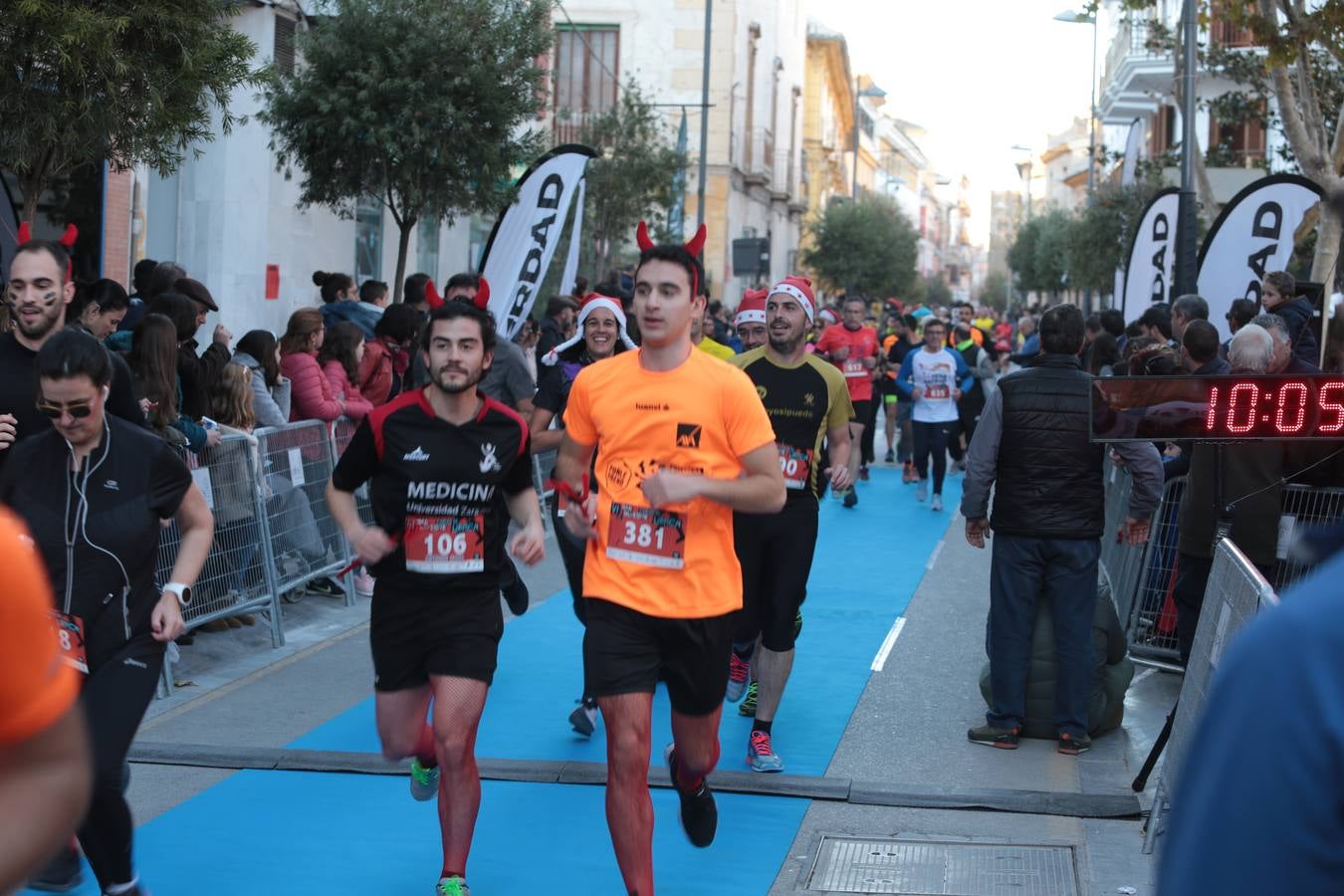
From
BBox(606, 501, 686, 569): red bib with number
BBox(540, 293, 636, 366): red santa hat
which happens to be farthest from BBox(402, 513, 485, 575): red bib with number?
BBox(540, 293, 636, 366): red santa hat

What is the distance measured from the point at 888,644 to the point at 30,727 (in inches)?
351

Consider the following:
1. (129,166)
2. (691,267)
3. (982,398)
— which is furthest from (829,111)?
(691,267)

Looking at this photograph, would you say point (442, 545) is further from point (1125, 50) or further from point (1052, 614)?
point (1125, 50)

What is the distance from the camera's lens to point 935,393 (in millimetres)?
18047

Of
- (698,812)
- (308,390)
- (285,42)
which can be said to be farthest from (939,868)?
(285,42)

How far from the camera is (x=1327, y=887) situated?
1.40 m

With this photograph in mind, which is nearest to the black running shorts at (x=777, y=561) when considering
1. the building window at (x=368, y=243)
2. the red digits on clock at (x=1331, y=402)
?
the red digits on clock at (x=1331, y=402)

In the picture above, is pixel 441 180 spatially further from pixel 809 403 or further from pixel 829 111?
pixel 829 111

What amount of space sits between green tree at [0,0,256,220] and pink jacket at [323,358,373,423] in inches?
77.7

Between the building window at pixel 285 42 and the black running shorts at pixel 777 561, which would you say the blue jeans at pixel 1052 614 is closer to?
the black running shorts at pixel 777 561

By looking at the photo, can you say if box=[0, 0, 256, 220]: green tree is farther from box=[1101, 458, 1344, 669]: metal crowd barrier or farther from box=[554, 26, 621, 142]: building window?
box=[554, 26, 621, 142]: building window

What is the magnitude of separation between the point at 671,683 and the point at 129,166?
6.72 metres

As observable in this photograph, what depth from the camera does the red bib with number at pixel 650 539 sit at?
5.26m

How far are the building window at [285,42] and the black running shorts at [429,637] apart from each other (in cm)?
1458
